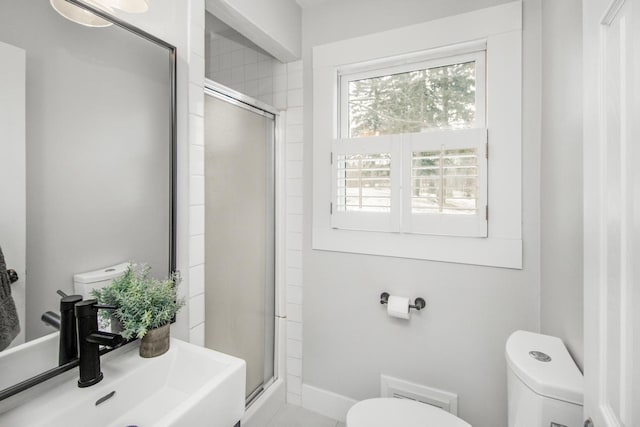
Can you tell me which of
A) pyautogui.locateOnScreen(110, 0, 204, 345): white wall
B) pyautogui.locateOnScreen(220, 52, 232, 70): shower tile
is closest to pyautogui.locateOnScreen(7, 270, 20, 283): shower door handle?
pyautogui.locateOnScreen(110, 0, 204, 345): white wall

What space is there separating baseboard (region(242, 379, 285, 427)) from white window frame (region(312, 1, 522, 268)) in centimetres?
91

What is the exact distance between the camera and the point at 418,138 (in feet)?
5.41

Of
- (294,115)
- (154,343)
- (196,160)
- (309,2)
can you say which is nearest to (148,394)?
(154,343)

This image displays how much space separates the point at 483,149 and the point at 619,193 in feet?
3.39

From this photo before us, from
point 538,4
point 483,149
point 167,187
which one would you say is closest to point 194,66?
point 167,187

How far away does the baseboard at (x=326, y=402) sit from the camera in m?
1.87

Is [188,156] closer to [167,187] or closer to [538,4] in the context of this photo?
[167,187]

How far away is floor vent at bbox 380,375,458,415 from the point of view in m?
1.63

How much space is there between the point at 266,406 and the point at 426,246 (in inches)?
50.8

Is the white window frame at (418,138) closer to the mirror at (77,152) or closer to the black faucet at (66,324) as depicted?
the mirror at (77,152)

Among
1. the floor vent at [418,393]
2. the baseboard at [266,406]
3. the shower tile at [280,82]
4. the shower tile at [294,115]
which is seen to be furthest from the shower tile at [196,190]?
the floor vent at [418,393]

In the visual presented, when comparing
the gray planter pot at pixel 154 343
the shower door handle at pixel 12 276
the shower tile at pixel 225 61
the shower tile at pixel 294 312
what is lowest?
the shower tile at pixel 294 312

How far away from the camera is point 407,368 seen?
1.73m

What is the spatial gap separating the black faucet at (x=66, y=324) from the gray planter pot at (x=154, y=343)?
0.17 metres
